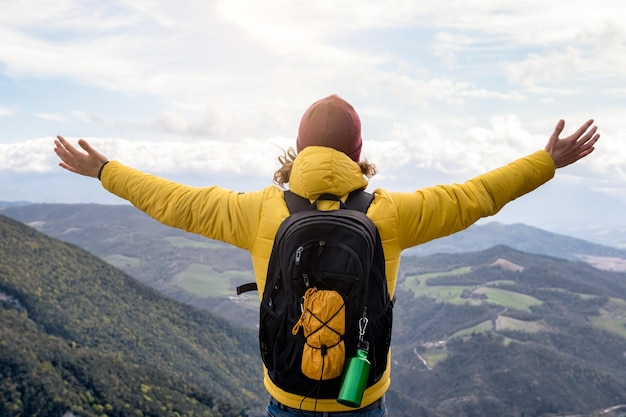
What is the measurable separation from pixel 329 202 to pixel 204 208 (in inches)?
45.1

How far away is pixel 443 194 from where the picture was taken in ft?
18.9

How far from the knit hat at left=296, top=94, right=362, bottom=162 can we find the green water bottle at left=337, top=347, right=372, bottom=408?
1821 millimetres

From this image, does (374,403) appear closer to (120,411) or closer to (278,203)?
(278,203)

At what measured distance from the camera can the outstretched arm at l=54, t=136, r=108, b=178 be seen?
252 inches

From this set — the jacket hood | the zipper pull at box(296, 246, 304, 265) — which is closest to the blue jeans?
the zipper pull at box(296, 246, 304, 265)

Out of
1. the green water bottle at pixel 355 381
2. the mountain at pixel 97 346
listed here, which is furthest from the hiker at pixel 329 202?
the mountain at pixel 97 346

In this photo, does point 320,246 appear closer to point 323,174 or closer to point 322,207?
point 322,207

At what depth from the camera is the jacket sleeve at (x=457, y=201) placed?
224 inches

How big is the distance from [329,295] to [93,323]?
154842mm

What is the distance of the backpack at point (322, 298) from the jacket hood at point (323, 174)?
118 millimetres

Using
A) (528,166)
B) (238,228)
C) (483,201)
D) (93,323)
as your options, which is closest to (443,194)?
(483,201)

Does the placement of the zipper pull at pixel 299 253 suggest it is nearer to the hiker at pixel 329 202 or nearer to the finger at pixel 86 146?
the hiker at pixel 329 202

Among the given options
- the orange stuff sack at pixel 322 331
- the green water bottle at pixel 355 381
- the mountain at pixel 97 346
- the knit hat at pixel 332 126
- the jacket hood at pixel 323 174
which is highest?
the knit hat at pixel 332 126

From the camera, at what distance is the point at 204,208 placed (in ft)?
19.2
